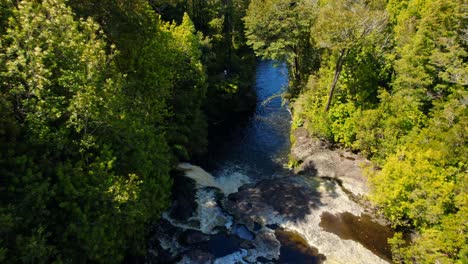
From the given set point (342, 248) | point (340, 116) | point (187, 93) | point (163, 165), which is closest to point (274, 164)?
point (340, 116)

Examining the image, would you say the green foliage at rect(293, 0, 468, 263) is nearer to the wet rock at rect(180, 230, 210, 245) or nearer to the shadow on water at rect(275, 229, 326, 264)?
the shadow on water at rect(275, 229, 326, 264)

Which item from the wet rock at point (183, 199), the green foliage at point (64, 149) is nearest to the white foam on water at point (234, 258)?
the wet rock at point (183, 199)

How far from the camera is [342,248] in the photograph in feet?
57.9

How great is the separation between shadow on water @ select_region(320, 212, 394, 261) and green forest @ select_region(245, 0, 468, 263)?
33.8 inches

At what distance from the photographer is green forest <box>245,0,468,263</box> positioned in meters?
16.3

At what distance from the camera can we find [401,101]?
22219 mm

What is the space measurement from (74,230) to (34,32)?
741cm

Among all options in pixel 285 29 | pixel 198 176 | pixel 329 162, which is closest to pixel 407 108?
pixel 329 162

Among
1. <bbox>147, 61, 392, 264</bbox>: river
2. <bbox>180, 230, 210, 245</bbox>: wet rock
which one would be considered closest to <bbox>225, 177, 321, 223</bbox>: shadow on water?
<bbox>147, 61, 392, 264</bbox>: river

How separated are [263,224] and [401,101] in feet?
42.3

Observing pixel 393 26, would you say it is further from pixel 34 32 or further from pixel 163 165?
pixel 34 32

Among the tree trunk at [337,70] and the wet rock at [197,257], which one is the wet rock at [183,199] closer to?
the wet rock at [197,257]

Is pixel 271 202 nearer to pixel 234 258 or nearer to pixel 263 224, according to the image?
pixel 263 224

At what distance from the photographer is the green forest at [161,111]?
1062 cm
